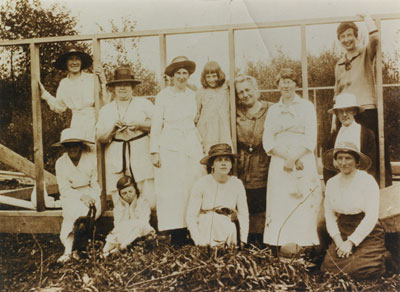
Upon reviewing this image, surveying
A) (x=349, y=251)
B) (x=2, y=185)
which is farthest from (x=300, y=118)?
(x=2, y=185)

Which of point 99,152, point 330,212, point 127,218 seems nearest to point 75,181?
point 99,152

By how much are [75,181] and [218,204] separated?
4.71ft

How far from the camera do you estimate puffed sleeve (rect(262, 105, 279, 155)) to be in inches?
148

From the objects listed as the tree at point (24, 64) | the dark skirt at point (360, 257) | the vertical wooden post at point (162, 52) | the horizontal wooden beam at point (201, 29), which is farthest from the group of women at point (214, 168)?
the tree at point (24, 64)

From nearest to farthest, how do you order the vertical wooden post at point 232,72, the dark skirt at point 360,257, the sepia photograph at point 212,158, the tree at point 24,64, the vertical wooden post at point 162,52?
the dark skirt at point 360,257, the sepia photograph at point 212,158, the vertical wooden post at point 232,72, the vertical wooden post at point 162,52, the tree at point 24,64

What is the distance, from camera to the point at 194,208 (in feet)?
12.1

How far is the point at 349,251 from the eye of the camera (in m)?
3.33

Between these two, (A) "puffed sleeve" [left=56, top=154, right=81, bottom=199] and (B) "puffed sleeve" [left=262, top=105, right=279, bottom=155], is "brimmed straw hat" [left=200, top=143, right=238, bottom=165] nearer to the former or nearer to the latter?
(B) "puffed sleeve" [left=262, top=105, right=279, bottom=155]

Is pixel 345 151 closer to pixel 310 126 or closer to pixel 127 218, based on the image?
pixel 310 126

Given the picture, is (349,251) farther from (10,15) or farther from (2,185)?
(2,185)

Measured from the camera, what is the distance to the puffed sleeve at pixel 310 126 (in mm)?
3668

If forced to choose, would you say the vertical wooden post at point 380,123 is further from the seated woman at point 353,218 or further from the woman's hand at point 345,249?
the woman's hand at point 345,249

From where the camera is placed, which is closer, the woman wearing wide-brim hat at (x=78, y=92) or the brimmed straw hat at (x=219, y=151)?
the brimmed straw hat at (x=219, y=151)

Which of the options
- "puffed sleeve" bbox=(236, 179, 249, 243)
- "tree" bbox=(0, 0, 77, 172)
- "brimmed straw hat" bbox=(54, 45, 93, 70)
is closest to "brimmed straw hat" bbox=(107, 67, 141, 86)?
"brimmed straw hat" bbox=(54, 45, 93, 70)
